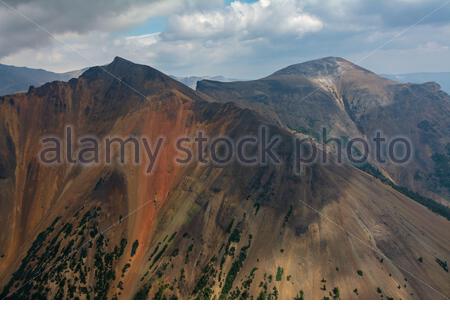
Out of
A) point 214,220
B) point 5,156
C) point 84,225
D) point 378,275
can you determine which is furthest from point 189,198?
point 5,156

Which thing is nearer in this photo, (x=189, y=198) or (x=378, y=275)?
(x=378, y=275)

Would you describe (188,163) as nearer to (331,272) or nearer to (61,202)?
(61,202)

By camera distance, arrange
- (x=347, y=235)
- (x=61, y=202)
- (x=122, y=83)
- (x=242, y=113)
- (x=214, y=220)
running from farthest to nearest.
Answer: (x=122, y=83) → (x=242, y=113) → (x=61, y=202) → (x=214, y=220) → (x=347, y=235)

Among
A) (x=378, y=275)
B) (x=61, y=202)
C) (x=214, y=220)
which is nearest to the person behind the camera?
(x=378, y=275)

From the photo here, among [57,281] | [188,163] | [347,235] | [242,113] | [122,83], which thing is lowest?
[57,281]

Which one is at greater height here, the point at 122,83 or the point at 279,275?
the point at 122,83

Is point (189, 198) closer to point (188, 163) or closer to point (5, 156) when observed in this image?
point (188, 163)
